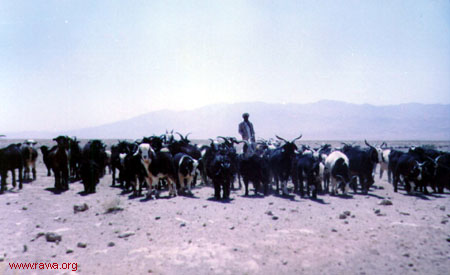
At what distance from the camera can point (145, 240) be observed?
7156 millimetres

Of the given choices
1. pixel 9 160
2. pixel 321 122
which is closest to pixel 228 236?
pixel 9 160

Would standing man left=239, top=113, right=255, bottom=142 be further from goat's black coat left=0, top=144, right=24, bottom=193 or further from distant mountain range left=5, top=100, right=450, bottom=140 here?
distant mountain range left=5, top=100, right=450, bottom=140

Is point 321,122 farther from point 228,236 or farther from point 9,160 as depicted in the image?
point 228,236

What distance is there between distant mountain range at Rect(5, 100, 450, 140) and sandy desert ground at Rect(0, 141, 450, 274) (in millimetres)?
97738

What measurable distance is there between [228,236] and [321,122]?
133775 mm

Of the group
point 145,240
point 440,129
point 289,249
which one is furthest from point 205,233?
point 440,129

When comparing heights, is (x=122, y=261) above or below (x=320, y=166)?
below

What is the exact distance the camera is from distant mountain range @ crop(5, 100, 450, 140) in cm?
11225

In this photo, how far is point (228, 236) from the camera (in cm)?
728

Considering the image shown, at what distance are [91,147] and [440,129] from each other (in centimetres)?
12311

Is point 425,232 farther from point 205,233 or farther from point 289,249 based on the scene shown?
point 205,233

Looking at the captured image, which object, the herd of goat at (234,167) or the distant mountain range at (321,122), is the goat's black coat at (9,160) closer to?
the herd of goat at (234,167)

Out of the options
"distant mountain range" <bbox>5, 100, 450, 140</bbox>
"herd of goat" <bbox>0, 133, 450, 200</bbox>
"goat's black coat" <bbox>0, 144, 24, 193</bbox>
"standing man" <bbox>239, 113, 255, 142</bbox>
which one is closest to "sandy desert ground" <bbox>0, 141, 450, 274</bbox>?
"herd of goat" <bbox>0, 133, 450, 200</bbox>

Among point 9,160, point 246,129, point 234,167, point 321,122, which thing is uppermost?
point 321,122
